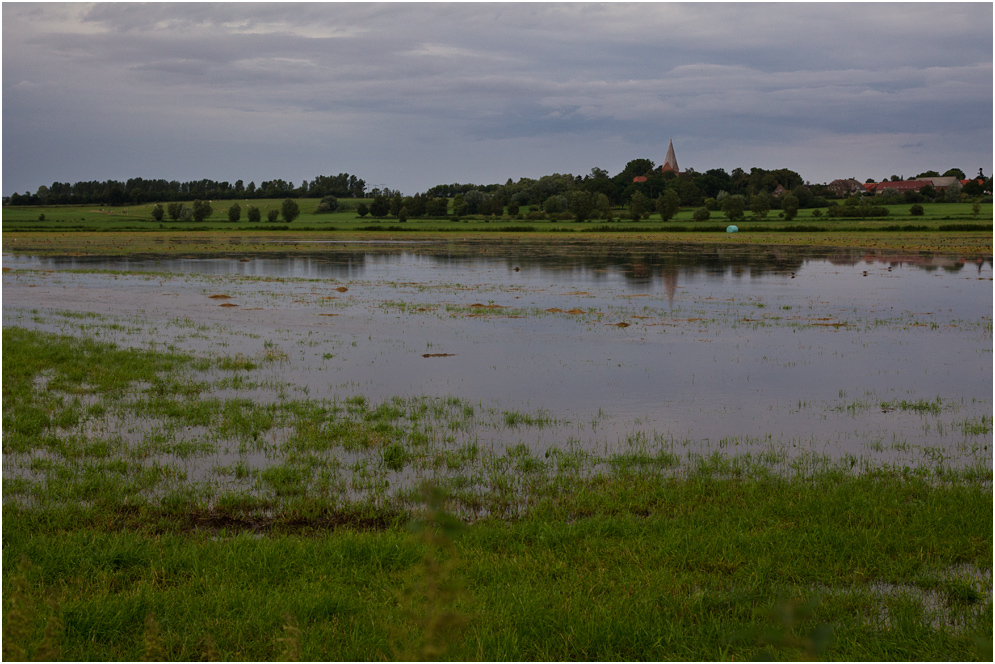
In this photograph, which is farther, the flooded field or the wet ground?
the wet ground

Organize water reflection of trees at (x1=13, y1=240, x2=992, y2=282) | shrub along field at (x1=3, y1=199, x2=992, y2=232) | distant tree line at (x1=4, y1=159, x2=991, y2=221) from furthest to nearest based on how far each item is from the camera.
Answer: distant tree line at (x1=4, y1=159, x2=991, y2=221) → shrub along field at (x1=3, y1=199, x2=992, y2=232) → water reflection of trees at (x1=13, y1=240, x2=992, y2=282)

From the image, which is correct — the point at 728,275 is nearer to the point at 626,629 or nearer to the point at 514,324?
the point at 514,324

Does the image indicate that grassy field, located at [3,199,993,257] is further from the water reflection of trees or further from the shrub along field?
the water reflection of trees

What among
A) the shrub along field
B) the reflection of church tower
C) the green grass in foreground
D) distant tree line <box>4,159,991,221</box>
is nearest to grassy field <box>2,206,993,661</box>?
the green grass in foreground

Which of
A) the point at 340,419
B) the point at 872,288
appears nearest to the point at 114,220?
the point at 872,288

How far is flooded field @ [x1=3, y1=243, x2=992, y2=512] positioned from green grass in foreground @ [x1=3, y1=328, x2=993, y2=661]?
363 mm

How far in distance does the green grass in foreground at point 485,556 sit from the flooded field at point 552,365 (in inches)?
14.3

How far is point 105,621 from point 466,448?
19.2 feet

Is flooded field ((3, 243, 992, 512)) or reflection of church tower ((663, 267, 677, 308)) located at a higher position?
reflection of church tower ((663, 267, 677, 308))

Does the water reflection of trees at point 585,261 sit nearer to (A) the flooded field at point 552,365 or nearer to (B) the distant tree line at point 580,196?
(A) the flooded field at point 552,365

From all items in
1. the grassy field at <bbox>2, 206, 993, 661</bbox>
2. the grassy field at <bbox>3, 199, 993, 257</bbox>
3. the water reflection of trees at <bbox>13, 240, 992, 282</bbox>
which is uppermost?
the grassy field at <bbox>3, 199, 993, 257</bbox>

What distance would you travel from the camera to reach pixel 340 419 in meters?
12.4

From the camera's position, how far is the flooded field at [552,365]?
10992 mm

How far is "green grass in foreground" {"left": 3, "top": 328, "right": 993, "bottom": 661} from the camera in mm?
5387
